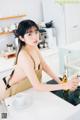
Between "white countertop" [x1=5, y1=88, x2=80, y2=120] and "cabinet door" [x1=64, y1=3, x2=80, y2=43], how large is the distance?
1904mm

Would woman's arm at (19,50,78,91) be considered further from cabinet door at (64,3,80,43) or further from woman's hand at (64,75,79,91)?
cabinet door at (64,3,80,43)

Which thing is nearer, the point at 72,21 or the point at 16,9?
the point at 72,21

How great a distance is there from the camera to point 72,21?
3.12 meters

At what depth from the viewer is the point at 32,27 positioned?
Answer: 1493 millimetres

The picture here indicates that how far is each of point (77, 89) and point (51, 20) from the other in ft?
6.82

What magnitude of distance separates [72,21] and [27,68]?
1894 millimetres

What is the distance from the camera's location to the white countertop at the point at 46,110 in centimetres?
117

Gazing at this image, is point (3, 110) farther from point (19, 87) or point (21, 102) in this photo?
point (19, 87)

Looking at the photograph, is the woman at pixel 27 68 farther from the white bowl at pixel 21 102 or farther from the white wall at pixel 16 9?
the white wall at pixel 16 9

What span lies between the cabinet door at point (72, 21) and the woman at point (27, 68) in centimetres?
160

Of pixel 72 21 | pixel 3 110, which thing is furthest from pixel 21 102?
pixel 72 21

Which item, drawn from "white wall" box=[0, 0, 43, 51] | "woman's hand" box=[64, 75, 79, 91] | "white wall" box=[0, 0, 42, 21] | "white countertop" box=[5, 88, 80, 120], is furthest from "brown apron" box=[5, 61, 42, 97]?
"white wall" box=[0, 0, 42, 21]

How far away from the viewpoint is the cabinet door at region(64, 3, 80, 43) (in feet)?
9.98

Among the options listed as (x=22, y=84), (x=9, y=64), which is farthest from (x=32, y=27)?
(x=9, y=64)
